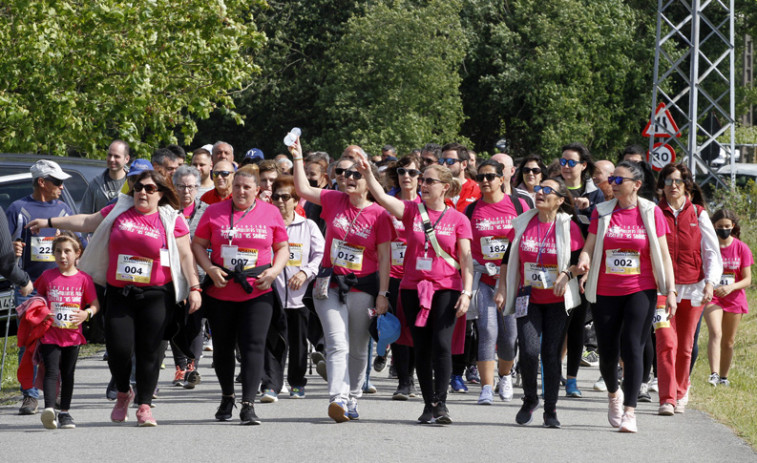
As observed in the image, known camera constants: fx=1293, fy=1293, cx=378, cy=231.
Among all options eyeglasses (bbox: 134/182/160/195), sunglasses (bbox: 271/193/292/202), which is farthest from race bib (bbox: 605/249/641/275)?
eyeglasses (bbox: 134/182/160/195)

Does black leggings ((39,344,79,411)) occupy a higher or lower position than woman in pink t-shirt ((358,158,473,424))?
lower

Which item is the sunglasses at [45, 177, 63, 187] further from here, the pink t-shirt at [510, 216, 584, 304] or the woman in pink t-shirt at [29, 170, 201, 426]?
the pink t-shirt at [510, 216, 584, 304]

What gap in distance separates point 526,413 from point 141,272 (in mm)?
2822

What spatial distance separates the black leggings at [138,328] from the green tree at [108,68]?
405 inches

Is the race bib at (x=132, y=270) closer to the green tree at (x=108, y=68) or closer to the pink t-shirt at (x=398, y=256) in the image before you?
the pink t-shirt at (x=398, y=256)

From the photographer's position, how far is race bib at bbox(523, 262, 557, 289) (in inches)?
352

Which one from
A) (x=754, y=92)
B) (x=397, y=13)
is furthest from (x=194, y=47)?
(x=754, y=92)

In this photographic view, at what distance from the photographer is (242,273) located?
28.3ft

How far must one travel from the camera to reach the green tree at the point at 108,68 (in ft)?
61.4

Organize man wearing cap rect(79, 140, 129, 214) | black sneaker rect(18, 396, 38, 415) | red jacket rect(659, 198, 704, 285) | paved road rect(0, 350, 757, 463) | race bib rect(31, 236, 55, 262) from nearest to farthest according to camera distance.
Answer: paved road rect(0, 350, 757, 463) < black sneaker rect(18, 396, 38, 415) < red jacket rect(659, 198, 704, 285) < race bib rect(31, 236, 55, 262) < man wearing cap rect(79, 140, 129, 214)

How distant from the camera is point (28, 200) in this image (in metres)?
10.2

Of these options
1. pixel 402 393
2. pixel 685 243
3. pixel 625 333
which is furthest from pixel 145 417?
pixel 685 243

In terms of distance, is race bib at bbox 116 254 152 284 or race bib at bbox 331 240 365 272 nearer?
race bib at bbox 116 254 152 284

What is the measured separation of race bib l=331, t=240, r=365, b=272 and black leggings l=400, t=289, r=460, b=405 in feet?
1.32
